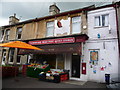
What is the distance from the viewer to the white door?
8672mm

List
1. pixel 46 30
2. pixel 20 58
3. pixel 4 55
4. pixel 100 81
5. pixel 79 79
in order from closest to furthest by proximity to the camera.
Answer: pixel 100 81, pixel 79 79, pixel 46 30, pixel 20 58, pixel 4 55

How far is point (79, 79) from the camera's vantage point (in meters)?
9.31

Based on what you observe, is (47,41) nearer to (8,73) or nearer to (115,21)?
(8,73)

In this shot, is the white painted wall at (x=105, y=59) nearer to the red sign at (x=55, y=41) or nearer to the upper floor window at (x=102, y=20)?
the upper floor window at (x=102, y=20)

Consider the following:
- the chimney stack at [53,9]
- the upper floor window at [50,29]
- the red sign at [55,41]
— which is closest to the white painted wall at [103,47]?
the red sign at [55,41]

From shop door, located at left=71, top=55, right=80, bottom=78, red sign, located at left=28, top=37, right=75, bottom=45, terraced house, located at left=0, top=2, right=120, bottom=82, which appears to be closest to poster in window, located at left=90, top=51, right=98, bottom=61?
terraced house, located at left=0, top=2, right=120, bottom=82

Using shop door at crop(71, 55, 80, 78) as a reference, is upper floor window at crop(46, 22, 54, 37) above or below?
above

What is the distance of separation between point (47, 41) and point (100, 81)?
20.9 feet

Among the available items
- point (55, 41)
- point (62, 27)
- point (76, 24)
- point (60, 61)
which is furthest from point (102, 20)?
point (60, 61)

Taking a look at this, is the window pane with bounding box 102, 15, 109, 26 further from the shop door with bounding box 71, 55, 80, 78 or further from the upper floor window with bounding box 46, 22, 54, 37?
the upper floor window with bounding box 46, 22, 54, 37

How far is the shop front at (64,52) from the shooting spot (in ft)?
30.3

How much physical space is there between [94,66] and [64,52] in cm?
286

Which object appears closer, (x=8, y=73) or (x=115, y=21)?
(x=115, y=21)

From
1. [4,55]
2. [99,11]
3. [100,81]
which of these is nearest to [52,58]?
[100,81]
